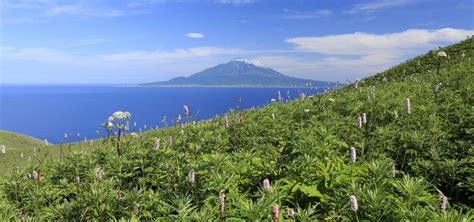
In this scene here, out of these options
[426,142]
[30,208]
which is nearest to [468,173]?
[426,142]

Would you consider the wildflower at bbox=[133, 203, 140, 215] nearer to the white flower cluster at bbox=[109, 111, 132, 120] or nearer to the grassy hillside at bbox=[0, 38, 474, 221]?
the grassy hillside at bbox=[0, 38, 474, 221]

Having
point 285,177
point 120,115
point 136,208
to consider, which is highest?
point 120,115

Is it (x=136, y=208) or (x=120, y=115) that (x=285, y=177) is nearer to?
(x=136, y=208)

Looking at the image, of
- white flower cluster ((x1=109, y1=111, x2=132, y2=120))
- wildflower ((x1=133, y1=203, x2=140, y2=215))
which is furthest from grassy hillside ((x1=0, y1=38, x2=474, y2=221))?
white flower cluster ((x1=109, y1=111, x2=132, y2=120))

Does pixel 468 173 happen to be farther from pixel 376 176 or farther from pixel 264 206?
pixel 264 206

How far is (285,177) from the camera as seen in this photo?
514 cm

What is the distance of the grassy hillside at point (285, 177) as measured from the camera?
3804 mm

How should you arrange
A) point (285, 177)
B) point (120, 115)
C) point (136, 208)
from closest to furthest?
point (136, 208)
point (285, 177)
point (120, 115)

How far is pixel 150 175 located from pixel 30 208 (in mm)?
2146

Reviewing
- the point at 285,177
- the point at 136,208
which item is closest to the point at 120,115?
the point at 136,208

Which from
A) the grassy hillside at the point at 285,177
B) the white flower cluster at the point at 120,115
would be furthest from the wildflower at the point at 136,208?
the white flower cluster at the point at 120,115

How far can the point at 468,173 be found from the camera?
212 inches

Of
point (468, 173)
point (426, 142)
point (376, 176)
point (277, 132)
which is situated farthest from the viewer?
point (277, 132)

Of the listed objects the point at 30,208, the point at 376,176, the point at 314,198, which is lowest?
the point at 30,208
